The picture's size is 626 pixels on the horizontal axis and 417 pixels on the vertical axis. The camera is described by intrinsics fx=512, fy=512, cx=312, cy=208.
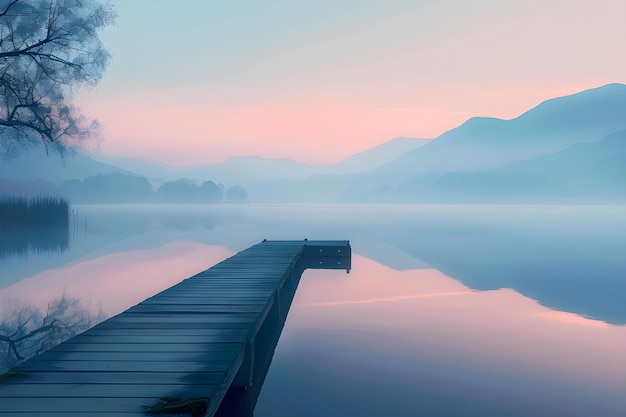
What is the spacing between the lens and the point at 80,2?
2052cm

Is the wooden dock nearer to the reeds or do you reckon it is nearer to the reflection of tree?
the reflection of tree

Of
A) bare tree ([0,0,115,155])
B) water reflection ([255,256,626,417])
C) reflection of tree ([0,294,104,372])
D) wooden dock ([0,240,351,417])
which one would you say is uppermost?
bare tree ([0,0,115,155])

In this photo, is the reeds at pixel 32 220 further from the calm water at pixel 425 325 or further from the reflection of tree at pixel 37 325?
the reflection of tree at pixel 37 325

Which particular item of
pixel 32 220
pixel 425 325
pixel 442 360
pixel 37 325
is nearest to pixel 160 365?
pixel 442 360

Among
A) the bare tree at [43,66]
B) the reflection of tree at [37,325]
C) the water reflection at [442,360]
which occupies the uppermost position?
the bare tree at [43,66]

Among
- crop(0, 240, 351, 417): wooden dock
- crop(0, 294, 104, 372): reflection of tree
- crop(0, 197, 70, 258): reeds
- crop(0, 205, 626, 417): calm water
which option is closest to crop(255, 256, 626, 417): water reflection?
crop(0, 205, 626, 417): calm water

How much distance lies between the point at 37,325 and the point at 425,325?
378 inches

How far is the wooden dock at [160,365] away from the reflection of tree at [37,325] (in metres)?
2.94

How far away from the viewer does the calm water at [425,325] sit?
787cm

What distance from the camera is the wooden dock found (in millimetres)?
4406

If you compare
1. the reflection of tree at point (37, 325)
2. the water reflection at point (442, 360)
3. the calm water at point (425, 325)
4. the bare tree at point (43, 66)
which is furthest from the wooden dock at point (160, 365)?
the bare tree at point (43, 66)

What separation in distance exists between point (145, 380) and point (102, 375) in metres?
0.49

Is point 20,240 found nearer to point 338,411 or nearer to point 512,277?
point 512,277

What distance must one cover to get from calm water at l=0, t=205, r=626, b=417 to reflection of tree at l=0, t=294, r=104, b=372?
201 millimetres
